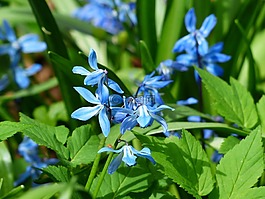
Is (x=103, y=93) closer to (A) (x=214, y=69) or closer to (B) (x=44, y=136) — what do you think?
(B) (x=44, y=136)

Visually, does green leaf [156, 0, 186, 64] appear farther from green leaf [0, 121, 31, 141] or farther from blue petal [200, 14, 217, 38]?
green leaf [0, 121, 31, 141]

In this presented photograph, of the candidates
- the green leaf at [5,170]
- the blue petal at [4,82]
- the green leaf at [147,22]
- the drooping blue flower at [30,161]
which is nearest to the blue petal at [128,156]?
the green leaf at [5,170]

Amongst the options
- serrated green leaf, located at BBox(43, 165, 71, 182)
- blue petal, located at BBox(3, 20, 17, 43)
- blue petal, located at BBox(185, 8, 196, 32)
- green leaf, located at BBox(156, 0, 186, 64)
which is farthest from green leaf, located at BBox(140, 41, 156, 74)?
blue petal, located at BBox(3, 20, 17, 43)

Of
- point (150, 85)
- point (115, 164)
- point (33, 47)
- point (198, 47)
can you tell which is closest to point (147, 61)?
point (198, 47)

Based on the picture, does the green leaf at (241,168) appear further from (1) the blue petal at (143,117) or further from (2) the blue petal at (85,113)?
(2) the blue petal at (85,113)

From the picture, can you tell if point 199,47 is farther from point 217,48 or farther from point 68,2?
point 68,2

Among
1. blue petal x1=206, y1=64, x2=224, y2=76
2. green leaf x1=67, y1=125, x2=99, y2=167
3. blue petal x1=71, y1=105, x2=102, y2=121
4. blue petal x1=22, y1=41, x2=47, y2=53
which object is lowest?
blue petal x1=22, y1=41, x2=47, y2=53
